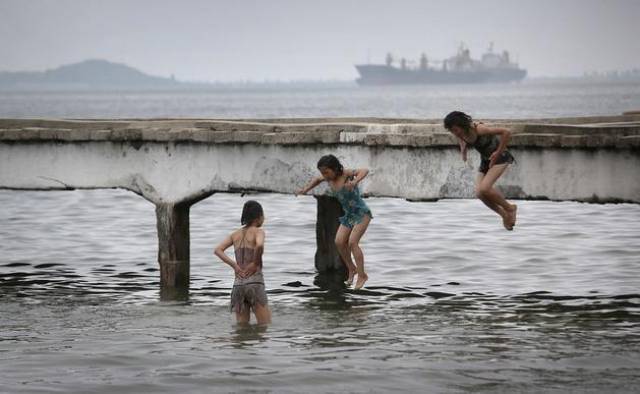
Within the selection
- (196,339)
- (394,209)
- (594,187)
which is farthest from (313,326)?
(394,209)

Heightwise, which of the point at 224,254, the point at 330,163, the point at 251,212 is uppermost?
the point at 330,163

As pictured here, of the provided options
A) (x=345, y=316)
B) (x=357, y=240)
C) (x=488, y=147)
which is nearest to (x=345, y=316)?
(x=345, y=316)

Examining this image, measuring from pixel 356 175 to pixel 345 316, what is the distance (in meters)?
2.11

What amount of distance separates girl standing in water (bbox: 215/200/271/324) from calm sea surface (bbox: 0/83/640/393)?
1.61 feet

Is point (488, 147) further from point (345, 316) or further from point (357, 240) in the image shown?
point (345, 316)

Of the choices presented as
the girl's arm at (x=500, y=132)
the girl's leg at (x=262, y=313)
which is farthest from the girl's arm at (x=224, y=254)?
the girl's arm at (x=500, y=132)

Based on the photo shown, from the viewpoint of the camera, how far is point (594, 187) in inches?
553

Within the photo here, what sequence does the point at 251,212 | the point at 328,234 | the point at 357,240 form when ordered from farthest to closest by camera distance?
the point at 328,234 < the point at 357,240 < the point at 251,212

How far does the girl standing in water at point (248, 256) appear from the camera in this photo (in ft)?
42.6

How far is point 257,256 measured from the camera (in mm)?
13141

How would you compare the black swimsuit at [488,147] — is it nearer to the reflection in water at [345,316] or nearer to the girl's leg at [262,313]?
the reflection in water at [345,316]

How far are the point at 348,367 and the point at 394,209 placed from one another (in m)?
20.1

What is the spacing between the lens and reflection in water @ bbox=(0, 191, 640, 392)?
1227cm

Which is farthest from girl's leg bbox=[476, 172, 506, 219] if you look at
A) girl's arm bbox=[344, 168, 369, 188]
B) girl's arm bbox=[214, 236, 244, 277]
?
girl's arm bbox=[214, 236, 244, 277]
